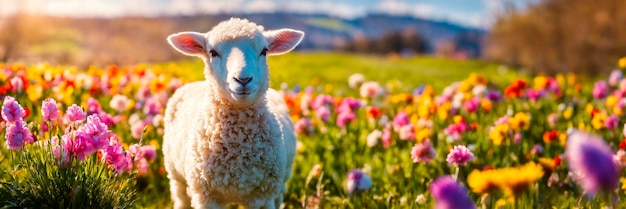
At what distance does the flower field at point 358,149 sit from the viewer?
322 cm

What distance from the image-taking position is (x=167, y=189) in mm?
5391

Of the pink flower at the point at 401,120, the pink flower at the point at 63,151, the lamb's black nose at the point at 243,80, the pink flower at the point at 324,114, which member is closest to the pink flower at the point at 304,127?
the pink flower at the point at 324,114

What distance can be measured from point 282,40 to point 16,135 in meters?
1.73

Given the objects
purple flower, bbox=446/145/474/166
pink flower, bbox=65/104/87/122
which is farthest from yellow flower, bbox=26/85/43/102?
purple flower, bbox=446/145/474/166

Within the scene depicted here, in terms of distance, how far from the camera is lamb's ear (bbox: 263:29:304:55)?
405cm

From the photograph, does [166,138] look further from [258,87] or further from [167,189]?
[258,87]

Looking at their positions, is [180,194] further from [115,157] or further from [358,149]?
[358,149]

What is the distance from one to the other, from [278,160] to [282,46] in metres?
0.78

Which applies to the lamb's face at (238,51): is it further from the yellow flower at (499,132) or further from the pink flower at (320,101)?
the pink flower at (320,101)

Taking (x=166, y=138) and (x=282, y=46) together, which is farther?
(x=166, y=138)

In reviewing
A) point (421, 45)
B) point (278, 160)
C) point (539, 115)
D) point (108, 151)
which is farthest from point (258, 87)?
point (421, 45)

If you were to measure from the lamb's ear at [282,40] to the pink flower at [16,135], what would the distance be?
1.55m

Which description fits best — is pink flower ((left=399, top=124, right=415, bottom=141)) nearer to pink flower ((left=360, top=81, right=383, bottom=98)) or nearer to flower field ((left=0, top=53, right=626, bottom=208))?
flower field ((left=0, top=53, right=626, bottom=208))

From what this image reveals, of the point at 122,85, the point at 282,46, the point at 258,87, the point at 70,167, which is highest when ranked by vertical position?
the point at 122,85
